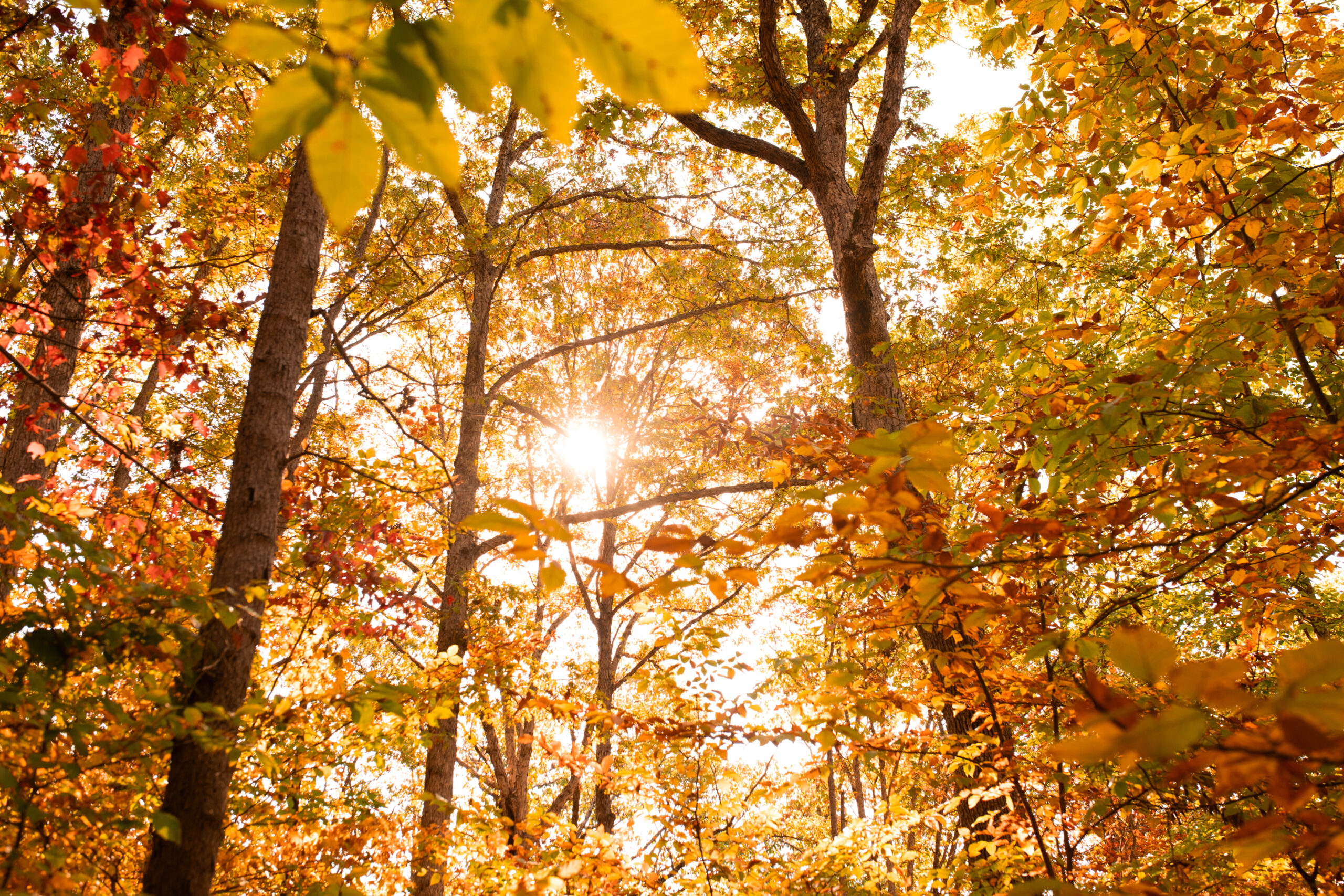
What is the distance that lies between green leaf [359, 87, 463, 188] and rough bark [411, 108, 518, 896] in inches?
145

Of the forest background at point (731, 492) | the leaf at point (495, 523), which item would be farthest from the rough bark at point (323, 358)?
the leaf at point (495, 523)

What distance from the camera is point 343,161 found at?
731 millimetres

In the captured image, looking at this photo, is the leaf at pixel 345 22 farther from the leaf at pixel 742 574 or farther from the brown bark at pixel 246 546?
the brown bark at pixel 246 546

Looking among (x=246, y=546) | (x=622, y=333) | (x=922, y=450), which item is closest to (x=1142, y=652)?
(x=922, y=450)

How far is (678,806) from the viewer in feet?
13.5

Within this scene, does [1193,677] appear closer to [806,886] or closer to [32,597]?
[806,886]

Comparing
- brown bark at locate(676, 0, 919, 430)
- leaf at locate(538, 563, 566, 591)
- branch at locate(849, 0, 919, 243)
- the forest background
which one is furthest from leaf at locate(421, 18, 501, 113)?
branch at locate(849, 0, 919, 243)

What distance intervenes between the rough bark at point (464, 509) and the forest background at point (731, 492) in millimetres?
79

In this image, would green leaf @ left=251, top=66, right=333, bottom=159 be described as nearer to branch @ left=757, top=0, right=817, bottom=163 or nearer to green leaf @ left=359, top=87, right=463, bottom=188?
green leaf @ left=359, top=87, right=463, bottom=188

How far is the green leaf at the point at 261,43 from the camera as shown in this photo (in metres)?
0.71

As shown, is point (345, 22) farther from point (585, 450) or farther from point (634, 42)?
point (585, 450)

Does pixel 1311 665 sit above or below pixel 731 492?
below

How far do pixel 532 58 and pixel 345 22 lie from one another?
22 cm

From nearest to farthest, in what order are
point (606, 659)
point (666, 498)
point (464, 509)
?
point (464, 509) < point (666, 498) < point (606, 659)
